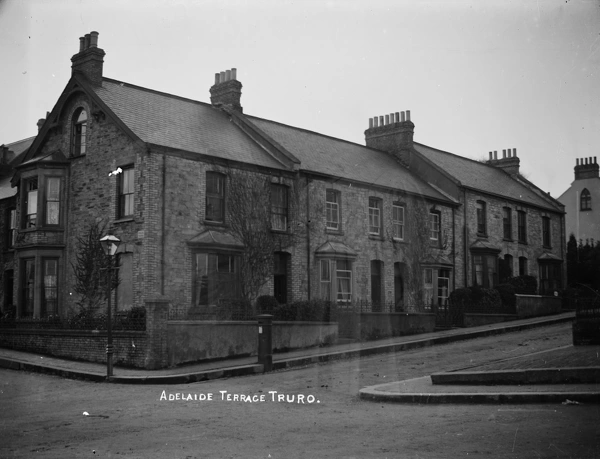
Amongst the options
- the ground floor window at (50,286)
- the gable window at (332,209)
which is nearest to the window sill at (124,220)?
the ground floor window at (50,286)

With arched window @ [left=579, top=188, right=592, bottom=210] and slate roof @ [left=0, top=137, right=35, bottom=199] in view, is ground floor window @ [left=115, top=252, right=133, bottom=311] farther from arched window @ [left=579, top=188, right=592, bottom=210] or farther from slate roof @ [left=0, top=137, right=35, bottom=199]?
arched window @ [left=579, top=188, right=592, bottom=210]

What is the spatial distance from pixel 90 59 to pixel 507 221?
24.7 metres

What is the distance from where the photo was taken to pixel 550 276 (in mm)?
42375

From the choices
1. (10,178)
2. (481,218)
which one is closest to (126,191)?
(10,178)

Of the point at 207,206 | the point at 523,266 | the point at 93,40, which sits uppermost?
the point at 93,40

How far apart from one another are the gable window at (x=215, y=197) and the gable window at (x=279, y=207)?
8.04ft

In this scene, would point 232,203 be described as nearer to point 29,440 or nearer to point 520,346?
point 520,346

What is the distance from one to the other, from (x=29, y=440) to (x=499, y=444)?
632cm

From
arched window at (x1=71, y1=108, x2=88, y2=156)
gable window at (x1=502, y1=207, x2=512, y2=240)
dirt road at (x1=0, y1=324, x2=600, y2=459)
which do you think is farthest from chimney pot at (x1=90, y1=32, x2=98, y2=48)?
gable window at (x1=502, y1=207, x2=512, y2=240)

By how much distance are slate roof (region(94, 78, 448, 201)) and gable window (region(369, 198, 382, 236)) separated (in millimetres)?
915

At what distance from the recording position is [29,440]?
9773 mm

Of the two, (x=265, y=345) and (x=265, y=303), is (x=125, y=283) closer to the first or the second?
(x=265, y=303)

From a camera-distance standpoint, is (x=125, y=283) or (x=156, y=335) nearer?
(x=156, y=335)

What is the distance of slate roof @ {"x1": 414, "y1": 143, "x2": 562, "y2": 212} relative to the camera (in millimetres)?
39281
